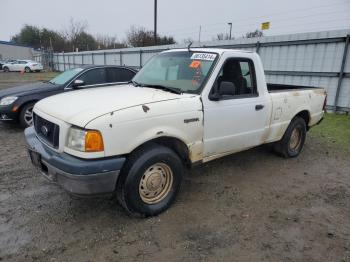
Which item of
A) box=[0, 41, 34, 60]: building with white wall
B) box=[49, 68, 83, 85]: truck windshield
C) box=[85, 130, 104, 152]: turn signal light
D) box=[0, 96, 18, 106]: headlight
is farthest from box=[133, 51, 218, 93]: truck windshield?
box=[0, 41, 34, 60]: building with white wall

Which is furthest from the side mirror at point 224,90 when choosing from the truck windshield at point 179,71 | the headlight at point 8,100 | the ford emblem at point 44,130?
the headlight at point 8,100

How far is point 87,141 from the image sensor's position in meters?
2.63

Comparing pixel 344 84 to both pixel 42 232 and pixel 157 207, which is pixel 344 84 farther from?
pixel 42 232

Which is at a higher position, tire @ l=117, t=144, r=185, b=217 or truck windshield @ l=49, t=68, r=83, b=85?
truck windshield @ l=49, t=68, r=83, b=85

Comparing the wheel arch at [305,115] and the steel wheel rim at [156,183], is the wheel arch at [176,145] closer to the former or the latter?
the steel wheel rim at [156,183]

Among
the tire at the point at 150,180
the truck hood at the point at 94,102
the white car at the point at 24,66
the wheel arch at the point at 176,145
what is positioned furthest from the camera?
the white car at the point at 24,66

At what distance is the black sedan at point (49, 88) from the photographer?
6.56 meters

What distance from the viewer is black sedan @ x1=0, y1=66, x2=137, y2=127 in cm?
656

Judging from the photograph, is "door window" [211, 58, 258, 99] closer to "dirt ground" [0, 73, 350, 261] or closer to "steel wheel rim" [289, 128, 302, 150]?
"dirt ground" [0, 73, 350, 261]

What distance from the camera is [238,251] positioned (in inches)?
109

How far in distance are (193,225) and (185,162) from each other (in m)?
0.81

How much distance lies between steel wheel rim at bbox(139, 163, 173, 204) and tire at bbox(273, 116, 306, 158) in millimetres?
2775

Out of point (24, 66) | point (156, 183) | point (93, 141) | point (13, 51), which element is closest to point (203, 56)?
point (156, 183)

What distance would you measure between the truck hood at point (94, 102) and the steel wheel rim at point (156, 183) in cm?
77
